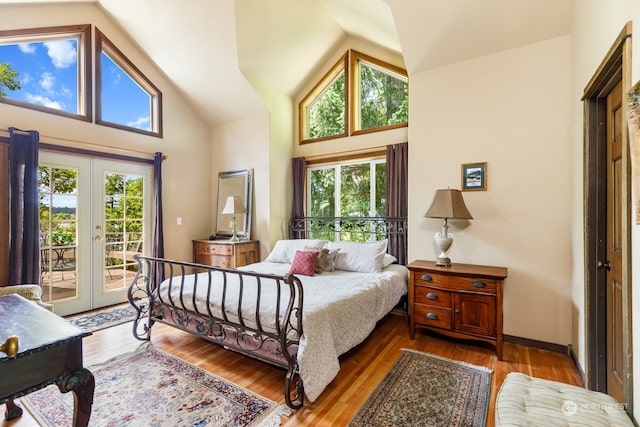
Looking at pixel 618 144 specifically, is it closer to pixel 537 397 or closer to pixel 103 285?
pixel 537 397

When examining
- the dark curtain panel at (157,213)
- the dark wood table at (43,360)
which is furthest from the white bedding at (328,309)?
the dark curtain panel at (157,213)

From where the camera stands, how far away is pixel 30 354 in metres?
1.13

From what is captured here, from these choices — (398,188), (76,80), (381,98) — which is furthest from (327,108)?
(76,80)

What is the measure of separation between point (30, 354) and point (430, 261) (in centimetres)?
313

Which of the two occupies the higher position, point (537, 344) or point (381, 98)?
point (381, 98)

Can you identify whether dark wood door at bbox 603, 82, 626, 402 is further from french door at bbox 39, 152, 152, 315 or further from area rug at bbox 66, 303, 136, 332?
french door at bbox 39, 152, 152, 315

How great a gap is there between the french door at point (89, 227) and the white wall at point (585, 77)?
5.03 m

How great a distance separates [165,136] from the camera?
15.2ft

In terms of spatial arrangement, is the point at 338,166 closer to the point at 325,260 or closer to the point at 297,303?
the point at 325,260

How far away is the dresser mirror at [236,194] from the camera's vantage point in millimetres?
4754

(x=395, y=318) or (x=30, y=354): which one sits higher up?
(x=30, y=354)

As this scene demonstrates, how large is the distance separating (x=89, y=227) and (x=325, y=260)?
10.2 feet

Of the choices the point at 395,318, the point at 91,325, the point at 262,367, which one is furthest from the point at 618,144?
the point at 91,325

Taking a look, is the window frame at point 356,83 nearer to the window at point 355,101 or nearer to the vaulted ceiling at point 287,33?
the window at point 355,101
